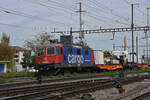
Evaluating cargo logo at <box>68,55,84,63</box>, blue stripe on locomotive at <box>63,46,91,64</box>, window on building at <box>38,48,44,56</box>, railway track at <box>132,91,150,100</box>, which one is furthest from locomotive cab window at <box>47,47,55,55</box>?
railway track at <box>132,91,150,100</box>

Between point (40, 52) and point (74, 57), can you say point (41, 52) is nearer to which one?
point (40, 52)

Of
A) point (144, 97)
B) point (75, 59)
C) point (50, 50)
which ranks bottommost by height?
point (144, 97)

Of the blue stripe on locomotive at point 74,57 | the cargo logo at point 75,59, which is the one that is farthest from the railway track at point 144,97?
the cargo logo at point 75,59

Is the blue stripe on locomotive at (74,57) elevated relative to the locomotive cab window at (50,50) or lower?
lower

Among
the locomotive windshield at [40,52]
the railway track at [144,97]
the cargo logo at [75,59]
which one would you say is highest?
the locomotive windshield at [40,52]

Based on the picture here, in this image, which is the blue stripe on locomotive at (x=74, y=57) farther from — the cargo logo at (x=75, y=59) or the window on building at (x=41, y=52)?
the window on building at (x=41, y=52)

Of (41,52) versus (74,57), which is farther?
(74,57)

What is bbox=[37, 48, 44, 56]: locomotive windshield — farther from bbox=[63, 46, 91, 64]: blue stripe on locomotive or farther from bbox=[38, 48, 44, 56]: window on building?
bbox=[63, 46, 91, 64]: blue stripe on locomotive

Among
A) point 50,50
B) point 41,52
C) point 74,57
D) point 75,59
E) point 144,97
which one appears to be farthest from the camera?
point 75,59

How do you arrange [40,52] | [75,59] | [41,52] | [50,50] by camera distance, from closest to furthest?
[50,50] < [41,52] < [40,52] < [75,59]

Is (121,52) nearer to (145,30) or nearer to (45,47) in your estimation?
(145,30)

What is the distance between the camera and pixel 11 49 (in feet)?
201

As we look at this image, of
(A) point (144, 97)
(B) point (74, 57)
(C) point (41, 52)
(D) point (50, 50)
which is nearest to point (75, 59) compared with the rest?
(B) point (74, 57)

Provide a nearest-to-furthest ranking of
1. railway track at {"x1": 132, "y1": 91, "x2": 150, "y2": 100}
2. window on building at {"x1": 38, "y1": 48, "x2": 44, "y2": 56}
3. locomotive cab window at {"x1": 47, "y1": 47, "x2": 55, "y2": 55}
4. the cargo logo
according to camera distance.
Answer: railway track at {"x1": 132, "y1": 91, "x2": 150, "y2": 100} < locomotive cab window at {"x1": 47, "y1": 47, "x2": 55, "y2": 55} < window on building at {"x1": 38, "y1": 48, "x2": 44, "y2": 56} < the cargo logo
